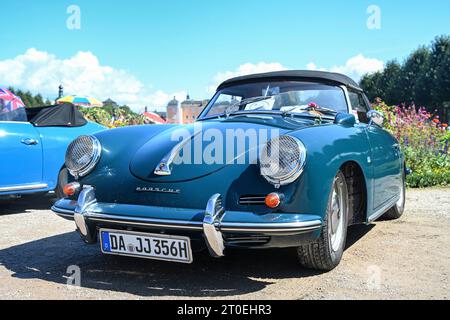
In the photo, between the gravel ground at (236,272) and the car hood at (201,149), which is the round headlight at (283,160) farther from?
the gravel ground at (236,272)

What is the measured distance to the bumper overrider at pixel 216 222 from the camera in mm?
2527

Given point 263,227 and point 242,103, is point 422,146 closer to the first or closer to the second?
point 242,103

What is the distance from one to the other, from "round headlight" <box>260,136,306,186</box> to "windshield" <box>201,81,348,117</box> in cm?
109

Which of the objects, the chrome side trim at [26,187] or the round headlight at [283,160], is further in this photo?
the chrome side trim at [26,187]

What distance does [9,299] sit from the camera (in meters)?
2.60

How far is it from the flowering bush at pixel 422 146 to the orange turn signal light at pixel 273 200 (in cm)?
639

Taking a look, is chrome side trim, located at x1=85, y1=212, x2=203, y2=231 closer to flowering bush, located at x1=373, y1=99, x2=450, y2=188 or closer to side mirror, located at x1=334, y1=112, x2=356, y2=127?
side mirror, located at x1=334, y1=112, x2=356, y2=127

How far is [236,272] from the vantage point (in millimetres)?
3145

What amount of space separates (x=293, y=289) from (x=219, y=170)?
2.71 feet

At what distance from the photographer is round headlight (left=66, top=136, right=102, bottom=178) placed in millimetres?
3152

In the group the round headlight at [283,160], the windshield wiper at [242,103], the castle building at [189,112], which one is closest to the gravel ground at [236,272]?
the round headlight at [283,160]

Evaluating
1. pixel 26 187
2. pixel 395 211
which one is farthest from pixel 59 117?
pixel 395 211

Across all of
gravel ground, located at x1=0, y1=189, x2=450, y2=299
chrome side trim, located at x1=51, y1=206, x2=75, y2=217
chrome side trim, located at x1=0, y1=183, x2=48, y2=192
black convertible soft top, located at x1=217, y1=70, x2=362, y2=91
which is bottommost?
gravel ground, located at x1=0, y1=189, x2=450, y2=299

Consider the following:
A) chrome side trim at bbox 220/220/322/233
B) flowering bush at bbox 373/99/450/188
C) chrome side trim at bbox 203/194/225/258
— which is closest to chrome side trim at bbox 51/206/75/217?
chrome side trim at bbox 203/194/225/258
